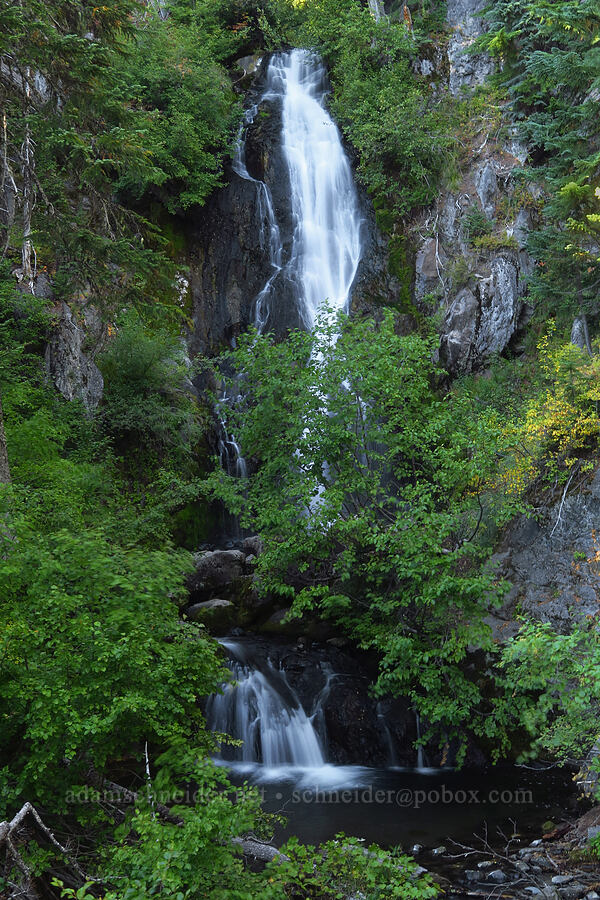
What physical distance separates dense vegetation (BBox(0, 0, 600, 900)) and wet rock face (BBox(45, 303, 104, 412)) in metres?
0.32

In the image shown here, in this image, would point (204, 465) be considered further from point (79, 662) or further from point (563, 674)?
point (79, 662)

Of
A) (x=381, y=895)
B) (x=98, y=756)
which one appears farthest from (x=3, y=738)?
(x=381, y=895)

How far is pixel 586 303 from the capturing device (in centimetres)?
1199

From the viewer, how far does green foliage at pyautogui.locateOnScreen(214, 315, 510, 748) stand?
316 inches

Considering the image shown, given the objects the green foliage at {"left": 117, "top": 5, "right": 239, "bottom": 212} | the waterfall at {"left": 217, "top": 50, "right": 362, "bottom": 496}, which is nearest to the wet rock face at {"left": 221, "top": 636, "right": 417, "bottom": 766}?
the waterfall at {"left": 217, "top": 50, "right": 362, "bottom": 496}

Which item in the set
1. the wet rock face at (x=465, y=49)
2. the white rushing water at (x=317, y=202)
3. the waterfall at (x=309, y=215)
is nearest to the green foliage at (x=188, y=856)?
the waterfall at (x=309, y=215)

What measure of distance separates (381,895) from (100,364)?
11.7 m

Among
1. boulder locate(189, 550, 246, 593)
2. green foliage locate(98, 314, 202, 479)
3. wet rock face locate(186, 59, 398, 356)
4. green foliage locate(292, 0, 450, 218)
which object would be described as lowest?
boulder locate(189, 550, 246, 593)

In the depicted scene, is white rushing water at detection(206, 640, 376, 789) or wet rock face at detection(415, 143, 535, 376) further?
wet rock face at detection(415, 143, 535, 376)

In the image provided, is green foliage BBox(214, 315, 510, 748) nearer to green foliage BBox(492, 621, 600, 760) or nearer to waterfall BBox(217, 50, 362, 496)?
green foliage BBox(492, 621, 600, 760)

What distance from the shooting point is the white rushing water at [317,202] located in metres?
17.8

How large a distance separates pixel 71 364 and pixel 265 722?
7483 mm

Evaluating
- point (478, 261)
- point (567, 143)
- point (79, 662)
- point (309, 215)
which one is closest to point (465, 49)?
point (309, 215)

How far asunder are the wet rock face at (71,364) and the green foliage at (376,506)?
3.81 metres
